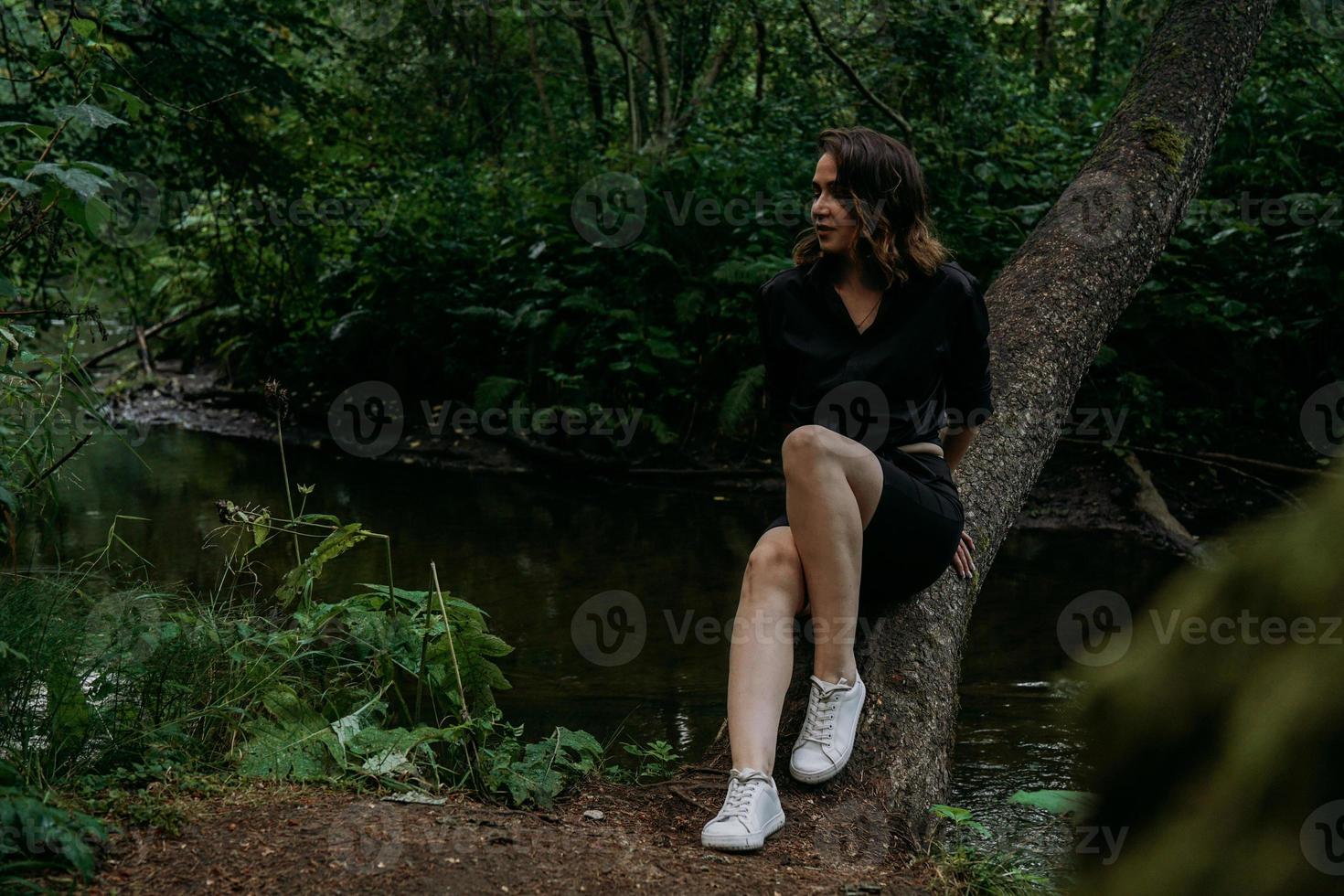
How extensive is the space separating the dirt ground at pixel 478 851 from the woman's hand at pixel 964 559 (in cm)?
85

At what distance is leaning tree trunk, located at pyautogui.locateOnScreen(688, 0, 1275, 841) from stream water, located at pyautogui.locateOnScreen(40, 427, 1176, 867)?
0.60 meters

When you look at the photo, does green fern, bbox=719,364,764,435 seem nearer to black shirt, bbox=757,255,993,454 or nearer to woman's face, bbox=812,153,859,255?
black shirt, bbox=757,255,993,454

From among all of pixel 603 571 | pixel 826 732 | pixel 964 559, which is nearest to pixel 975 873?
pixel 826 732

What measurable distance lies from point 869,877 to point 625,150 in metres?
8.97

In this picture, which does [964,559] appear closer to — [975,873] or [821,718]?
[821,718]

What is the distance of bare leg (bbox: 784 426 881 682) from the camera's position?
261 centimetres

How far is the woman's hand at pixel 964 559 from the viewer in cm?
315

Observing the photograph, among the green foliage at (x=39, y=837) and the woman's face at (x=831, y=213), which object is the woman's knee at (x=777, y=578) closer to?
the woman's face at (x=831, y=213)

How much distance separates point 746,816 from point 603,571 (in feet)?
13.3

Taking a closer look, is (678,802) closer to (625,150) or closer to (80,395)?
(80,395)

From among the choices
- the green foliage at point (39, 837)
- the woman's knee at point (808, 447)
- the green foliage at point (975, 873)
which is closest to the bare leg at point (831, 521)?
the woman's knee at point (808, 447)

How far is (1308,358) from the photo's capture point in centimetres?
733

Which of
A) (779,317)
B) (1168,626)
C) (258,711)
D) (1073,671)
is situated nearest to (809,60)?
(1073,671)

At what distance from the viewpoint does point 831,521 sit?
2.62 meters
